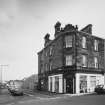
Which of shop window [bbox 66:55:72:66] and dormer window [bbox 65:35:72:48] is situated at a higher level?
dormer window [bbox 65:35:72:48]

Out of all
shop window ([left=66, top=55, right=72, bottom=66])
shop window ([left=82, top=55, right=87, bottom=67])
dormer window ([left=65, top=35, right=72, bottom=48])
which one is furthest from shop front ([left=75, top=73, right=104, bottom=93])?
dormer window ([left=65, top=35, right=72, bottom=48])

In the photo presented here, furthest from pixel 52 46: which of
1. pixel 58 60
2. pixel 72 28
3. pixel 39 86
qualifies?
A: pixel 39 86

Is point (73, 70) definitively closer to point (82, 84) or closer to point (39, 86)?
point (82, 84)

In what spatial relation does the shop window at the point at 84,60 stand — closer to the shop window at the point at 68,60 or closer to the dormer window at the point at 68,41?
A: the shop window at the point at 68,60

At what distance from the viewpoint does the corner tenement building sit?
100 ft

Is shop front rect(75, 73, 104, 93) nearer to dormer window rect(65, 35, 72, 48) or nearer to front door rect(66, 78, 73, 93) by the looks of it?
front door rect(66, 78, 73, 93)

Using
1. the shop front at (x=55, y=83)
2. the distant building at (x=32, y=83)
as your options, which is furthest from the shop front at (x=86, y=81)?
the distant building at (x=32, y=83)

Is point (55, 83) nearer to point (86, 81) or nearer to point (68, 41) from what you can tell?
point (86, 81)

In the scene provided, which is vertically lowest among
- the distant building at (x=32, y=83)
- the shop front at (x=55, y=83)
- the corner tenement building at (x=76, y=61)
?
the distant building at (x=32, y=83)

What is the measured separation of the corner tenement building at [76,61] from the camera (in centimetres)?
3053

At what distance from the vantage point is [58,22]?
122ft

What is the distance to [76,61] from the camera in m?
30.7

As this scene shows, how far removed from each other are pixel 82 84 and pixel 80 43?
7.88m

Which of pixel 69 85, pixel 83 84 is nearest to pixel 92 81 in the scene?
pixel 83 84
